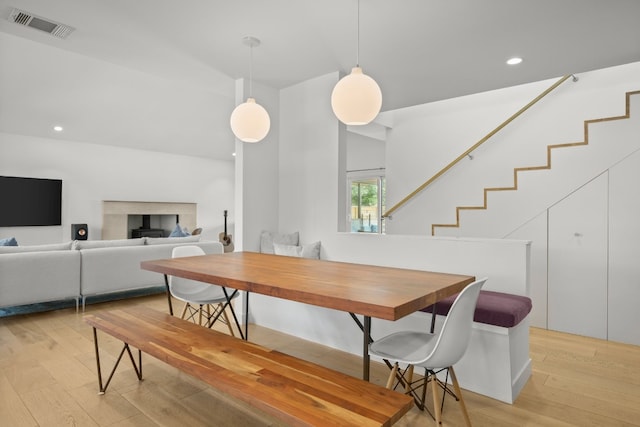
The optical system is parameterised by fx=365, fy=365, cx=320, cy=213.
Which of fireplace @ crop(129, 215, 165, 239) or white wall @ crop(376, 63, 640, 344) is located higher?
white wall @ crop(376, 63, 640, 344)

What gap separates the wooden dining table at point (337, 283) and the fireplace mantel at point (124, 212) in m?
5.80

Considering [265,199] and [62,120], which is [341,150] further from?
[62,120]

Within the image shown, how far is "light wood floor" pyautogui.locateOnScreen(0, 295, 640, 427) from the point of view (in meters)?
2.00

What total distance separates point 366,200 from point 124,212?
5055 mm

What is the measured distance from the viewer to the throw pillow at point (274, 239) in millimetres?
3879

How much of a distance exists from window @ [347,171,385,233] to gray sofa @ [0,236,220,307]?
3972 millimetres

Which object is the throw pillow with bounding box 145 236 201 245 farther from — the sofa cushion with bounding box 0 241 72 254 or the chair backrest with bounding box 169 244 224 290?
the chair backrest with bounding box 169 244 224 290

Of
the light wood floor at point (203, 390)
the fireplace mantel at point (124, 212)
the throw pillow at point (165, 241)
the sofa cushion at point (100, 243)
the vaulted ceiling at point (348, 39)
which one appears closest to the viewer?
the light wood floor at point (203, 390)

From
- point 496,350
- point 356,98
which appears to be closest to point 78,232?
point 356,98

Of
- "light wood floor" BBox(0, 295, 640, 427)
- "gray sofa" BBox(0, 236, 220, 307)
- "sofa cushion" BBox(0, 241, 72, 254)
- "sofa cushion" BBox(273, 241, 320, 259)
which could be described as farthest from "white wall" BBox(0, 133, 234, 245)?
"sofa cushion" BBox(273, 241, 320, 259)

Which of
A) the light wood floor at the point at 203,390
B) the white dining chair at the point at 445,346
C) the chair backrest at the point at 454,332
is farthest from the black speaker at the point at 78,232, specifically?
the chair backrest at the point at 454,332

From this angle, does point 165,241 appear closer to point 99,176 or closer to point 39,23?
point 39,23

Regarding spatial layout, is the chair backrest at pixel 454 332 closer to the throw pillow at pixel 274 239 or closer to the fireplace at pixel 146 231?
the throw pillow at pixel 274 239

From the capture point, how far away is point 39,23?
279 cm
